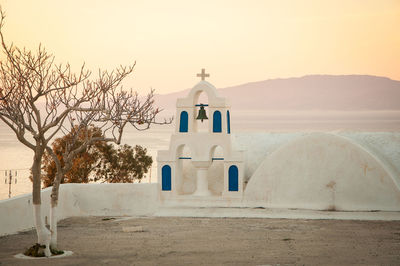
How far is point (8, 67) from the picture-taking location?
15.9 meters

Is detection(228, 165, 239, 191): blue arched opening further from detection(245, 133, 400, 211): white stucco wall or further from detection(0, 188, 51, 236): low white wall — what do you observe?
detection(0, 188, 51, 236): low white wall

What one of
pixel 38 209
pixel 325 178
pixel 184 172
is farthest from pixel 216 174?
pixel 38 209

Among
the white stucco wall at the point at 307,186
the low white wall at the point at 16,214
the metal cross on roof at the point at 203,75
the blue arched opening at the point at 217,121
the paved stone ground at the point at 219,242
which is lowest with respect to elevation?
the paved stone ground at the point at 219,242

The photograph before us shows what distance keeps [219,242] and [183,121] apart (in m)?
8.26

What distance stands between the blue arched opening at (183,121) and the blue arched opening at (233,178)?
7.65 ft

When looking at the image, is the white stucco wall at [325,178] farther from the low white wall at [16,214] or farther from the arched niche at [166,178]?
→ the low white wall at [16,214]

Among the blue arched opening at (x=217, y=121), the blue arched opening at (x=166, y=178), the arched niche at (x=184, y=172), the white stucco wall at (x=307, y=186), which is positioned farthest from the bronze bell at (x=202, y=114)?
the white stucco wall at (x=307, y=186)

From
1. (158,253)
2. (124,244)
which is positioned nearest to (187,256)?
(158,253)

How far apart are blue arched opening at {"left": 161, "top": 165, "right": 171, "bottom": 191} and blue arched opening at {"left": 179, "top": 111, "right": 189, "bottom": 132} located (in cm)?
152

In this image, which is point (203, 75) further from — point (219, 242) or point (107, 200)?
point (219, 242)

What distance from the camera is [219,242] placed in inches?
675

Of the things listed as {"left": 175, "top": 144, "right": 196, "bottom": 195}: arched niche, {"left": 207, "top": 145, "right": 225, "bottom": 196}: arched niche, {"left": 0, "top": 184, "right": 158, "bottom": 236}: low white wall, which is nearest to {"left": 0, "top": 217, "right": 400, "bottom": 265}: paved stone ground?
{"left": 0, "top": 184, "right": 158, "bottom": 236}: low white wall

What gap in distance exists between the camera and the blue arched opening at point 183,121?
2458 cm

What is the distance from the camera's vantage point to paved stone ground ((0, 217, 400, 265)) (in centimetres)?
1488
